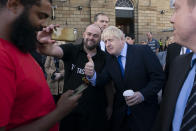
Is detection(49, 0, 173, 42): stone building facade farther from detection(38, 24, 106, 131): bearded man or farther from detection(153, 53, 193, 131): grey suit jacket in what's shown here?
detection(153, 53, 193, 131): grey suit jacket

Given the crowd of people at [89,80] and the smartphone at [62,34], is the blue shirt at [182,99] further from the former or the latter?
the smartphone at [62,34]

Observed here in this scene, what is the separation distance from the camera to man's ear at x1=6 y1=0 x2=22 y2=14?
3.33ft

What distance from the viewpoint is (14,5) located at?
1.03 meters

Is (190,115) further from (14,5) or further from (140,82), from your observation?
(140,82)

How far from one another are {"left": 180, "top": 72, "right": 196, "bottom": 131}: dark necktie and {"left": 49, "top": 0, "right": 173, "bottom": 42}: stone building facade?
15.2 metres

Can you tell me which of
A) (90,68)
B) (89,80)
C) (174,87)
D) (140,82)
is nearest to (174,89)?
(174,87)

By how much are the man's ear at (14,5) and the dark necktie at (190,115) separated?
3.38 feet

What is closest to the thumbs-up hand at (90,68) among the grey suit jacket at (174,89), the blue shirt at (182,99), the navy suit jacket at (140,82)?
the navy suit jacket at (140,82)

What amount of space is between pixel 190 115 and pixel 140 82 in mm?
1263

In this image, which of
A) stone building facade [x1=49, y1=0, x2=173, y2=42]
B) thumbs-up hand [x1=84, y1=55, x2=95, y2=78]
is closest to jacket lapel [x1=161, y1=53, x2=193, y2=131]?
thumbs-up hand [x1=84, y1=55, x2=95, y2=78]

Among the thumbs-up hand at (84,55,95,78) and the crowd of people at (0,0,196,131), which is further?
the thumbs-up hand at (84,55,95,78)

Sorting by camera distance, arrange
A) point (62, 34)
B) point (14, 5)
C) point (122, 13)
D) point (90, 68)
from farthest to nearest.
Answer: point (122, 13), point (90, 68), point (62, 34), point (14, 5)

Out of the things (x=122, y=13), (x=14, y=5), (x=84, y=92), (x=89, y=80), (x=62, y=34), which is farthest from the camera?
(x=122, y=13)

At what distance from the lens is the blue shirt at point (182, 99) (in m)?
1.19
